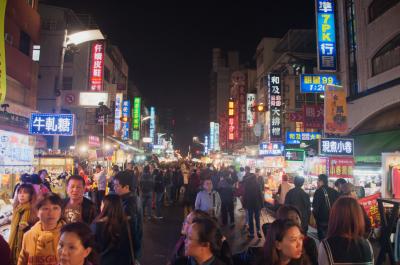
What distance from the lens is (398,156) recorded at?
1084cm

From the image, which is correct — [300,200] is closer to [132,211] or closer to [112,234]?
[132,211]

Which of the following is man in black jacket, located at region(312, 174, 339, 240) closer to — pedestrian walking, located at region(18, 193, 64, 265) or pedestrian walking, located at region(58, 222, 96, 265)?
pedestrian walking, located at region(18, 193, 64, 265)

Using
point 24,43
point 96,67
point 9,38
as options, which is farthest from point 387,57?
point 96,67

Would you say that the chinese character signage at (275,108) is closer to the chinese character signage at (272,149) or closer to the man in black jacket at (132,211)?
the chinese character signage at (272,149)

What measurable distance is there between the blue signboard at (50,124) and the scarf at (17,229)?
754 centimetres

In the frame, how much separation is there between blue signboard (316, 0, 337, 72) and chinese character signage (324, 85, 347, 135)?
12.9 feet

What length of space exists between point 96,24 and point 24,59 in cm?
1848

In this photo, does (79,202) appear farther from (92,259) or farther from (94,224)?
(92,259)

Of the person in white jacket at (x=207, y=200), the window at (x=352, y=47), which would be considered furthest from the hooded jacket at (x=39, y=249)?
the window at (x=352, y=47)

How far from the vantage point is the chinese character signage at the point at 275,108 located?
98.0 ft

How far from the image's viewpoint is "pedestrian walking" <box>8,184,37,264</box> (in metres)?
4.58

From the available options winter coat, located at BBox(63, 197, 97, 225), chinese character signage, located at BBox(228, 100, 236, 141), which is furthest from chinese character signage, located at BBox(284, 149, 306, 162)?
chinese character signage, located at BBox(228, 100, 236, 141)

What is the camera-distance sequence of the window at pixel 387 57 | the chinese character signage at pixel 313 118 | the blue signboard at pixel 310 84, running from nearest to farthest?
the window at pixel 387 57
the blue signboard at pixel 310 84
the chinese character signage at pixel 313 118

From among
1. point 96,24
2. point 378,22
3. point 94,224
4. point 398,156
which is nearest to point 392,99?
point 378,22
